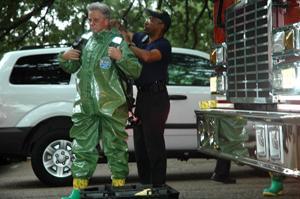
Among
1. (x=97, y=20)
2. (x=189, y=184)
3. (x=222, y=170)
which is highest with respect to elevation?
(x=97, y=20)

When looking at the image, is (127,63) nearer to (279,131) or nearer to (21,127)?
(279,131)

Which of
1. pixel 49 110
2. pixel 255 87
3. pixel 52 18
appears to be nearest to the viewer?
pixel 255 87

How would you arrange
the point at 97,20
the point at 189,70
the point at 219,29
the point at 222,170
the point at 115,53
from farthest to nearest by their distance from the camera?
1. the point at 189,70
2. the point at 222,170
3. the point at 219,29
4. the point at 97,20
5. the point at 115,53

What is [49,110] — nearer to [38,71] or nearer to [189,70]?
[38,71]

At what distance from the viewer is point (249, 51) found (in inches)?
182

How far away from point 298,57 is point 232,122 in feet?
3.23

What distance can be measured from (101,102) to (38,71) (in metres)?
3.38

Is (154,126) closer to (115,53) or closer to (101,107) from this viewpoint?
(101,107)

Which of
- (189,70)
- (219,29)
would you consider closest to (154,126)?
(219,29)

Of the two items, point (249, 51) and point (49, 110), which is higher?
point (249, 51)

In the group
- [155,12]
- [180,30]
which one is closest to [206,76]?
[155,12]

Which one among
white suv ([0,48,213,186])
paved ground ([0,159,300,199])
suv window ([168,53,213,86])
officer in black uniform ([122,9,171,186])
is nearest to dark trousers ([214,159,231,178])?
paved ground ([0,159,300,199])

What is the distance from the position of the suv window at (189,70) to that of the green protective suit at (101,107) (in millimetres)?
3154

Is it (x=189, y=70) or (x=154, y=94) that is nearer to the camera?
(x=154, y=94)
